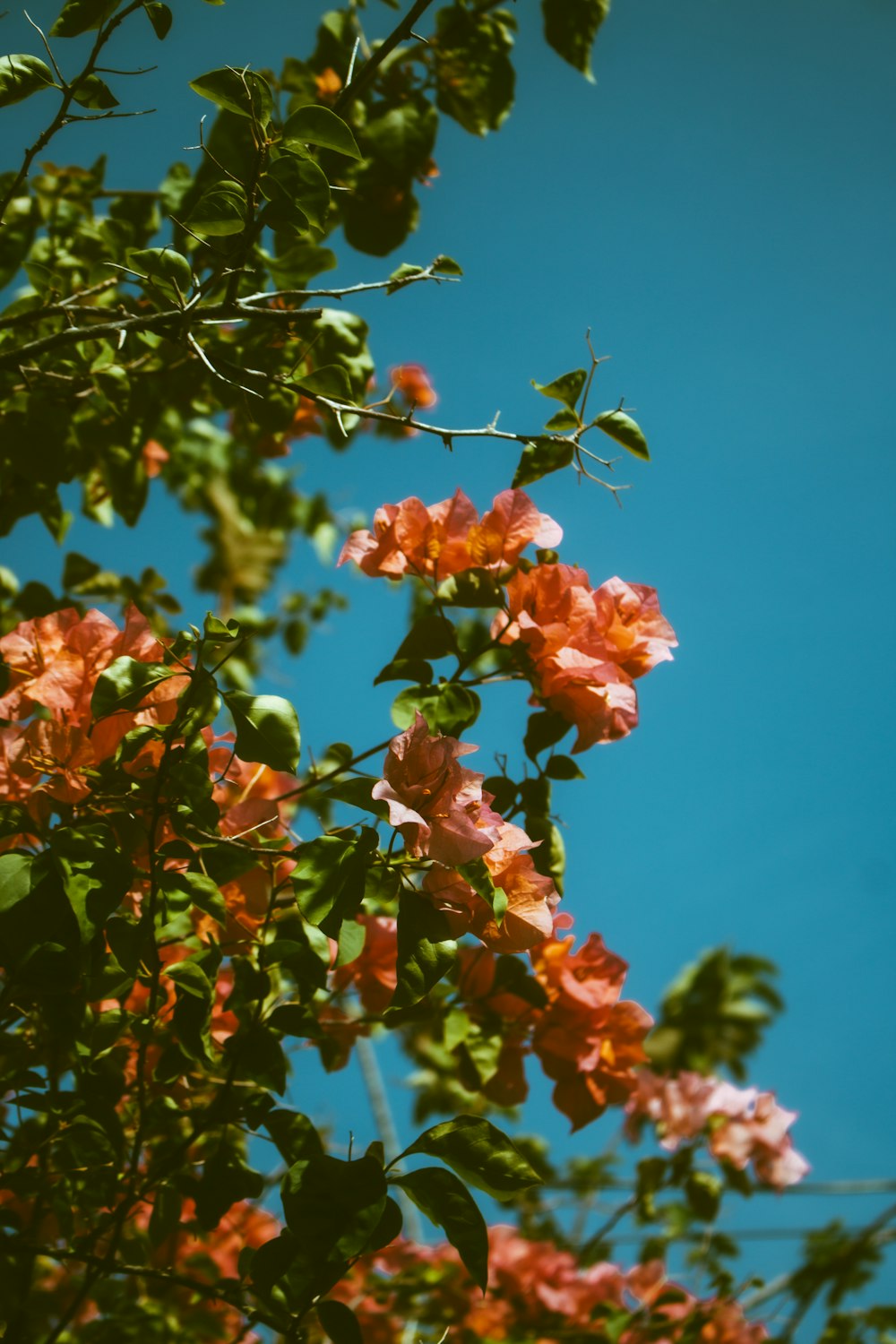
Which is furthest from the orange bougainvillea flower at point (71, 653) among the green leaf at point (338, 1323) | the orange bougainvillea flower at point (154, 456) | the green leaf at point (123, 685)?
the orange bougainvillea flower at point (154, 456)

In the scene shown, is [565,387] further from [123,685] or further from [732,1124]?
[732,1124]

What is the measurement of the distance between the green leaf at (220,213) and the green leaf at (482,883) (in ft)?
1.99

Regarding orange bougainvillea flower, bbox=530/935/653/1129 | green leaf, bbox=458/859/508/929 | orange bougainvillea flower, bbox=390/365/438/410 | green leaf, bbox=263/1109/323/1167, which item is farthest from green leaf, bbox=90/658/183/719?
orange bougainvillea flower, bbox=390/365/438/410

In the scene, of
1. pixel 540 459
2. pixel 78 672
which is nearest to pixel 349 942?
pixel 78 672

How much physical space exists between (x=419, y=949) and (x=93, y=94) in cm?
85

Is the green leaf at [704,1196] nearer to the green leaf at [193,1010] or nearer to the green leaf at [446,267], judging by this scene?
the green leaf at [193,1010]

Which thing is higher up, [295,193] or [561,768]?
[295,193]

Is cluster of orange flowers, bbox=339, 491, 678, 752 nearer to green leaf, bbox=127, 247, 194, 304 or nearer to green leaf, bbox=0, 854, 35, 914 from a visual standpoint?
green leaf, bbox=127, 247, 194, 304

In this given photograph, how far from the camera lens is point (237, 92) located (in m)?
0.92

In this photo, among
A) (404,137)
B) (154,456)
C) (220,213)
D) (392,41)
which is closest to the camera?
(220,213)

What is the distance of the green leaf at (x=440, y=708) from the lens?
3.56 feet

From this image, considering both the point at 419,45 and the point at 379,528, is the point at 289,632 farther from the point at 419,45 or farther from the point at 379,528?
the point at 379,528

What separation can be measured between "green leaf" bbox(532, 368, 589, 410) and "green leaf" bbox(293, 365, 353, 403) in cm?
20

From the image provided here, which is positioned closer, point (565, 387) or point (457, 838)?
point (457, 838)
